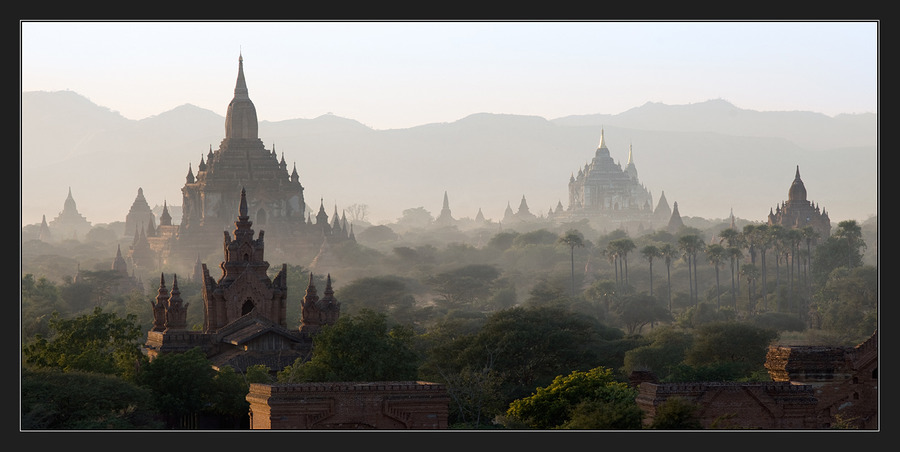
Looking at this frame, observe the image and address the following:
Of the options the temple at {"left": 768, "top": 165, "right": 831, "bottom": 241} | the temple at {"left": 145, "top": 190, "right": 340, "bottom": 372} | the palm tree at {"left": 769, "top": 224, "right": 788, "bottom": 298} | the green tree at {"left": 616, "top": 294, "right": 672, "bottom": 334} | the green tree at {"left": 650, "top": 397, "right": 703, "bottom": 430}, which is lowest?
the green tree at {"left": 616, "top": 294, "right": 672, "bottom": 334}

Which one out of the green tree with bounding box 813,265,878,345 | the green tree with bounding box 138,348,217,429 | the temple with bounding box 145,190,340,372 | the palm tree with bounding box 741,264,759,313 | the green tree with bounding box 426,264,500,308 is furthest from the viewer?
the green tree with bounding box 426,264,500,308

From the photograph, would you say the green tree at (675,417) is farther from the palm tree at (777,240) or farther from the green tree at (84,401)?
the palm tree at (777,240)

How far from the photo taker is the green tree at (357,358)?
4088 cm

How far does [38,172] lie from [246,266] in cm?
6786

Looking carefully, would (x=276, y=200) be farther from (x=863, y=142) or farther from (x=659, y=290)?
(x=863, y=142)

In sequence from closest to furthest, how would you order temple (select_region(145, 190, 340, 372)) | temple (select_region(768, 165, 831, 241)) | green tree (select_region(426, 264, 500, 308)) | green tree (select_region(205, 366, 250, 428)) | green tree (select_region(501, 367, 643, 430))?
green tree (select_region(501, 367, 643, 430)) < green tree (select_region(205, 366, 250, 428)) < temple (select_region(145, 190, 340, 372)) < green tree (select_region(426, 264, 500, 308)) < temple (select_region(768, 165, 831, 241))

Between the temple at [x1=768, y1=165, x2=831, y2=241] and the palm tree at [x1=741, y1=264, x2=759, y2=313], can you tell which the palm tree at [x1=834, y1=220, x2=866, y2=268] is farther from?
the temple at [x1=768, y1=165, x2=831, y2=241]

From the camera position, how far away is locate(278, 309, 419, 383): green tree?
40875mm

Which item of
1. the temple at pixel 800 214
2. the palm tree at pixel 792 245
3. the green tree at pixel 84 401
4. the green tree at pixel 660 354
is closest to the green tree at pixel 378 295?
the palm tree at pixel 792 245

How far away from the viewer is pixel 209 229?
11688cm

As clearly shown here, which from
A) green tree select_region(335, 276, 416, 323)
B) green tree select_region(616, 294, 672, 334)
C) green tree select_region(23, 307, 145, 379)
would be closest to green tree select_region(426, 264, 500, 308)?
green tree select_region(335, 276, 416, 323)

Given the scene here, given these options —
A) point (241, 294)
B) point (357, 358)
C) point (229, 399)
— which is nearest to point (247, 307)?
point (241, 294)

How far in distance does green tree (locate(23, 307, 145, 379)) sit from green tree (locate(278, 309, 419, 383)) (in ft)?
16.6

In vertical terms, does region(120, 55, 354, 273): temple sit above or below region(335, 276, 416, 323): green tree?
above
